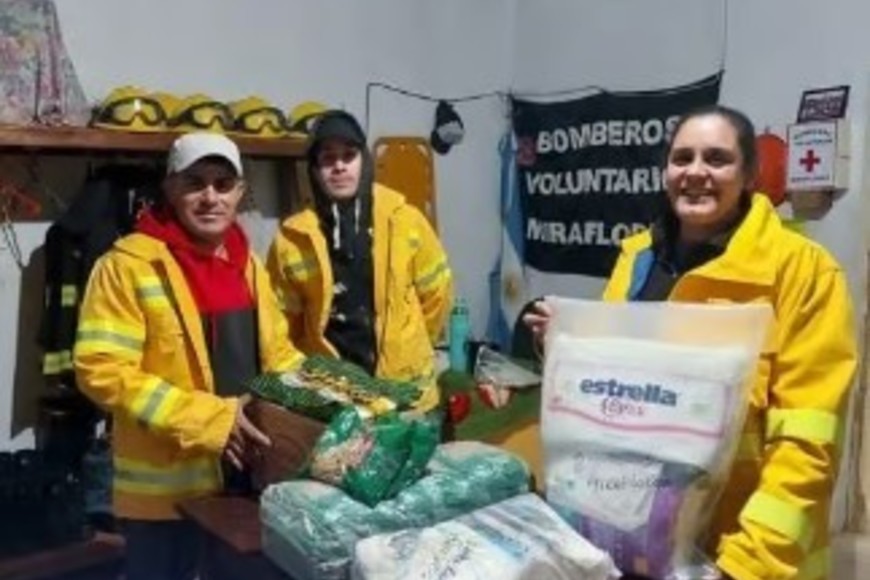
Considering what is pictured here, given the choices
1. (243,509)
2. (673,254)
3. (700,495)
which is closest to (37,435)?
(243,509)

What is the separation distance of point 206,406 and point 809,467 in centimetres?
108

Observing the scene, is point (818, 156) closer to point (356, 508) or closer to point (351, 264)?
point (351, 264)

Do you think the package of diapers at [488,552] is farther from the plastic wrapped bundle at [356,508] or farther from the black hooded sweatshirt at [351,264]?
the black hooded sweatshirt at [351,264]

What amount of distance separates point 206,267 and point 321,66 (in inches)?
72.2

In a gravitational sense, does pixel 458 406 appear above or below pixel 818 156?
below

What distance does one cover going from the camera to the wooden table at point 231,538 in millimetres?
1416

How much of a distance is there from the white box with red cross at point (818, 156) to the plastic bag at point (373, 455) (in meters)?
1.93

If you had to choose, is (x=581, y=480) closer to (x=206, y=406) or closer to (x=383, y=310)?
(x=206, y=406)

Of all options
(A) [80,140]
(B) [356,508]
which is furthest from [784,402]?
(A) [80,140]

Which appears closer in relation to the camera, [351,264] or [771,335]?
[771,335]

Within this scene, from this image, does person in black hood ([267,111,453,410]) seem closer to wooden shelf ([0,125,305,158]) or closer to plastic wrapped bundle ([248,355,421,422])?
wooden shelf ([0,125,305,158])

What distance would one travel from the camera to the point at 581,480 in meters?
1.17

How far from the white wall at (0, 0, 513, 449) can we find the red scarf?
1.19m

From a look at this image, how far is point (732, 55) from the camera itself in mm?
3217
